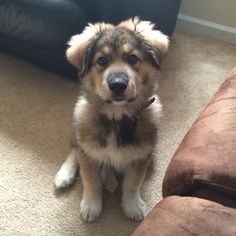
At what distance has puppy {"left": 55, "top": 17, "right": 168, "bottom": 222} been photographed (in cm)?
130

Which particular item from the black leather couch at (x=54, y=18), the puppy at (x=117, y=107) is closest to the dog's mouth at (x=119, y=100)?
the puppy at (x=117, y=107)

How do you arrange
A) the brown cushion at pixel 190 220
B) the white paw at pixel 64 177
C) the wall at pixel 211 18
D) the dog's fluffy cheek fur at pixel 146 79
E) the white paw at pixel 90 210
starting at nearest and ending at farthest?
the brown cushion at pixel 190 220 < the dog's fluffy cheek fur at pixel 146 79 < the white paw at pixel 90 210 < the white paw at pixel 64 177 < the wall at pixel 211 18

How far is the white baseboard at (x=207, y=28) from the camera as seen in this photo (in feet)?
8.30

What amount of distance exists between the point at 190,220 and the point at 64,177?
2.65ft

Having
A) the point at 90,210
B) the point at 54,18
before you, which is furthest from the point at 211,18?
the point at 90,210

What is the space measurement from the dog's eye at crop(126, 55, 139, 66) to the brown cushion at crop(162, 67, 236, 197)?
0.32 metres

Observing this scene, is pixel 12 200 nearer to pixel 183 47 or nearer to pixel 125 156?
pixel 125 156

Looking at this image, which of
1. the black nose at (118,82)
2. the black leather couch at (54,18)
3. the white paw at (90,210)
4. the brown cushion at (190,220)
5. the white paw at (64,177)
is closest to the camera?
A: the brown cushion at (190,220)

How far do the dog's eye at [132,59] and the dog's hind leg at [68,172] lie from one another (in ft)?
1.65

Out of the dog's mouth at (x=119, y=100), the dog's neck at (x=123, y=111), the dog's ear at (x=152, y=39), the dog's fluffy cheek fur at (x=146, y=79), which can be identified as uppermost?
the dog's ear at (x=152, y=39)

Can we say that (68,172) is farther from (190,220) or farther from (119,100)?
(190,220)

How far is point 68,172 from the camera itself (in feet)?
5.16

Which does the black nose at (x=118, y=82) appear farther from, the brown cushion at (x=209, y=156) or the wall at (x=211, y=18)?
the wall at (x=211, y=18)

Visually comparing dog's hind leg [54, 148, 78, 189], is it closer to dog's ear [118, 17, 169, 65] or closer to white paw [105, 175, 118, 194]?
white paw [105, 175, 118, 194]
